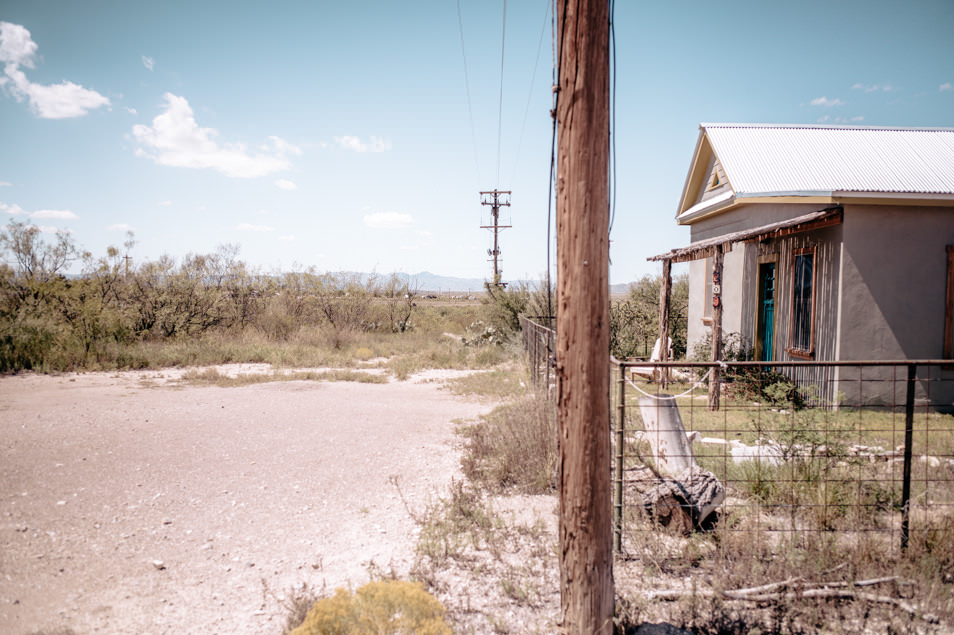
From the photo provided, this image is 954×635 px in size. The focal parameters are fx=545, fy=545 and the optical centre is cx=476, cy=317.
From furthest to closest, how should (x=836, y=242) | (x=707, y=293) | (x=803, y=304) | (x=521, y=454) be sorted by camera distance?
1. (x=707, y=293)
2. (x=803, y=304)
3. (x=836, y=242)
4. (x=521, y=454)

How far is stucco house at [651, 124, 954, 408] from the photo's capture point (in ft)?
26.8

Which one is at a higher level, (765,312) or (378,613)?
(765,312)

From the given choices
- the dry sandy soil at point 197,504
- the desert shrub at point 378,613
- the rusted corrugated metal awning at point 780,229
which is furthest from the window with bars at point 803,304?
the desert shrub at point 378,613

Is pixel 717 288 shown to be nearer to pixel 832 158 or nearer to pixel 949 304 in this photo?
pixel 949 304

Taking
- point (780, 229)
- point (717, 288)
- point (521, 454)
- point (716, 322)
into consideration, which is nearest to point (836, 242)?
point (780, 229)

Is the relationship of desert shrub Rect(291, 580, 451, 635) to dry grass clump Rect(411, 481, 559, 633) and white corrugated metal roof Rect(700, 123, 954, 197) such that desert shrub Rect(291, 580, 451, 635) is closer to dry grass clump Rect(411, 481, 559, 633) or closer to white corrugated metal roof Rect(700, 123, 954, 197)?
dry grass clump Rect(411, 481, 559, 633)

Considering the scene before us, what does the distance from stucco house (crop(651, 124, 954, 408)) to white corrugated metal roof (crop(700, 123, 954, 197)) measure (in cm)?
2

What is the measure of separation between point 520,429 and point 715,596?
3007 mm

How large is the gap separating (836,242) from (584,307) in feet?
25.1

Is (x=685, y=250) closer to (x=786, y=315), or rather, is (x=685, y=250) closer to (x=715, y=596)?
(x=786, y=315)

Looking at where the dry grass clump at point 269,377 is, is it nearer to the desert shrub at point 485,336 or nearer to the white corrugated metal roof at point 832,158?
the desert shrub at point 485,336

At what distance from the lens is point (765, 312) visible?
1095 cm

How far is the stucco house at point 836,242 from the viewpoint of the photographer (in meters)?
8.18

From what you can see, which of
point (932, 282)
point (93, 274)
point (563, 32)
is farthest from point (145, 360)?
point (932, 282)
